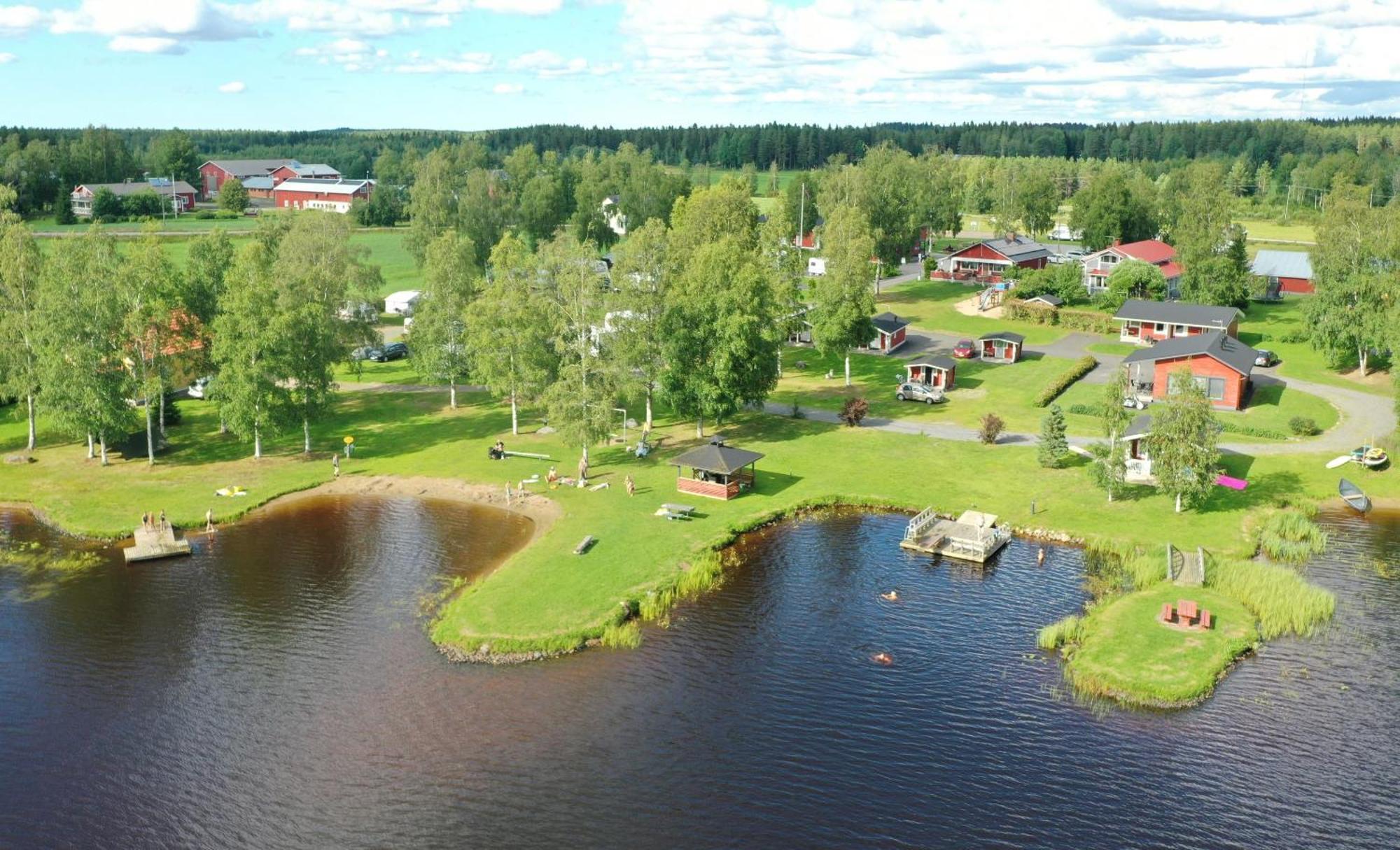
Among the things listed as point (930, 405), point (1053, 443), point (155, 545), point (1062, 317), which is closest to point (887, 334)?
point (930, 405)

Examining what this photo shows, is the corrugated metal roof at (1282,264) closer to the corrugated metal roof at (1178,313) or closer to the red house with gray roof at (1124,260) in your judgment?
the red house with gray roof at (1124,260)

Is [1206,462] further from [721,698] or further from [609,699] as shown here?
[609,699]

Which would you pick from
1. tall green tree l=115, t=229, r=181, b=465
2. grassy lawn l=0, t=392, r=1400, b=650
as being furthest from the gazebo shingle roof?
tall green tree l=115, t=229, r=181, b=465

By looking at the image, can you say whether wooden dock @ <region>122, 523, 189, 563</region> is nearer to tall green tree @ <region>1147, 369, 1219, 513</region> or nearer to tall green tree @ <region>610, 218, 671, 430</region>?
tall green tree @ <region>610, 218, 671, 430</region>

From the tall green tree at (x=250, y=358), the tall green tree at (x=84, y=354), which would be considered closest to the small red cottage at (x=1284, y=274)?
the tall green tree at (x=250, y=358)

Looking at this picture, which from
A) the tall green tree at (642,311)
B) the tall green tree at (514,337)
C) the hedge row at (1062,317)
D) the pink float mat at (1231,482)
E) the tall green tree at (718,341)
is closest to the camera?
the pink float mat at (1231,482)

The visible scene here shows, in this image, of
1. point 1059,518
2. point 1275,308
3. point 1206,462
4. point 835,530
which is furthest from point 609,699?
point 1275,308
